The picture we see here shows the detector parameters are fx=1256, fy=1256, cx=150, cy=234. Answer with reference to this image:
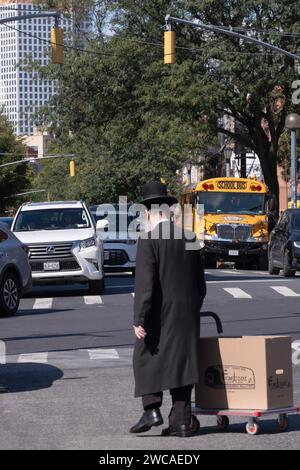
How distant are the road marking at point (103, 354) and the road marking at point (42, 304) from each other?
675cm

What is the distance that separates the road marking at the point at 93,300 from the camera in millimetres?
23228

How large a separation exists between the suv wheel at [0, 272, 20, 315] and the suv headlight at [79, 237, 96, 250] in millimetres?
3496

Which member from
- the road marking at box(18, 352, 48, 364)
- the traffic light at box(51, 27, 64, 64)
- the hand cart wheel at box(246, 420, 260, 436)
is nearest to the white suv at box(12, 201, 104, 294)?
the traffic light at box(51, 27, 64, 64)

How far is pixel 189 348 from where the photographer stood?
9492mm

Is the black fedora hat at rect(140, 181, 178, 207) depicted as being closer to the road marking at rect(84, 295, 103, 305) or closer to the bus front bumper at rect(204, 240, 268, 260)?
the road marking at rect(84, 295, 103, 305)

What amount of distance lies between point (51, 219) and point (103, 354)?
10.9m

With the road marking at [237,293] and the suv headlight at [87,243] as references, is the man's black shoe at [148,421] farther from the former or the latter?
the suv headlight at [87,243]

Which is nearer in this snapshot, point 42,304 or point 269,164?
point 42,304

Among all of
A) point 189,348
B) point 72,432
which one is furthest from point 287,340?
point 72,432

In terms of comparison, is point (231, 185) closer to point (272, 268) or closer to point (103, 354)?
point (272, 268)

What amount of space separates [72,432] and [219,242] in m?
29.2

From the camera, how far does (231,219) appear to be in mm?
39094

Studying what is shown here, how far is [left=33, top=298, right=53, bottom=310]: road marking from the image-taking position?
2267 centimetres

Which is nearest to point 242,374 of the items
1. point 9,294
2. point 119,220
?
point 9,294
